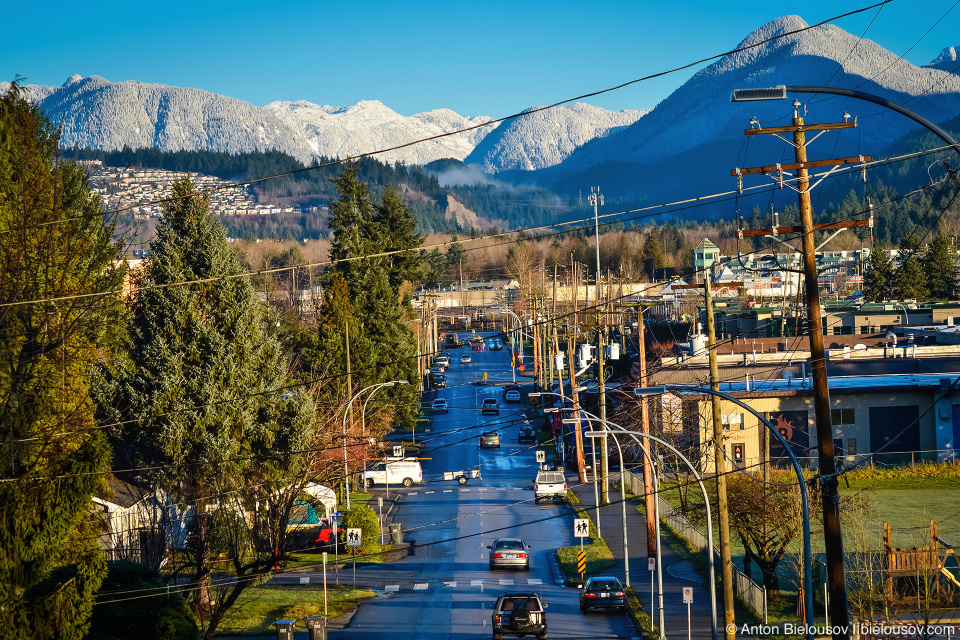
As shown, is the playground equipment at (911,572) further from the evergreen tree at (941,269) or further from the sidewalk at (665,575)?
the evergreen tree at (941,269)

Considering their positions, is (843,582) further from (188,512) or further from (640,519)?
(640,519)

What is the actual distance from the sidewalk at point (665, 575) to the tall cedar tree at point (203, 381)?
1202 cm

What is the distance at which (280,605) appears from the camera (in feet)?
115

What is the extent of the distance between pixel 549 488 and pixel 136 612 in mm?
35131

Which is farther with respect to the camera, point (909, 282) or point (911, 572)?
point (909, 282)

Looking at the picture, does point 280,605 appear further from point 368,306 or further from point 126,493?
point 368,306

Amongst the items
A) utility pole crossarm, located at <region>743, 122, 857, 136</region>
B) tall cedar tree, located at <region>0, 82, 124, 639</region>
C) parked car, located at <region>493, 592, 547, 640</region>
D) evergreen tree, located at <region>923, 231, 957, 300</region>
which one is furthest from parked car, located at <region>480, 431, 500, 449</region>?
evergreen tree, located at <region>923, 231, 957, 300</region>

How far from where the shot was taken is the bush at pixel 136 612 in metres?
19.9

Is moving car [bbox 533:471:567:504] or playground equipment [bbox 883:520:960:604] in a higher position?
playground equipment [bbox 883:520:960:604]

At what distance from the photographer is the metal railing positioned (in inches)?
1202

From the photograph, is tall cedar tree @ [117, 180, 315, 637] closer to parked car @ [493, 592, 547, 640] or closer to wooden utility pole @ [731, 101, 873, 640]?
parked car @ [493, 592, 547, 640]

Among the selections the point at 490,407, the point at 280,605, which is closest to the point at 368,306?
the point at 490,407

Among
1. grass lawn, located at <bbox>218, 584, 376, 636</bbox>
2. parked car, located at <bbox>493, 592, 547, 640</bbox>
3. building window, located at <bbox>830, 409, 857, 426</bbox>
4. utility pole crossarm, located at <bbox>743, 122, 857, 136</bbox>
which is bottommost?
grass lawn, located at <bbox>218, 584, 376, 636</bbox>

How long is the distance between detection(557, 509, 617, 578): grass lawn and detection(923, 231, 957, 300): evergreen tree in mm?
87137
